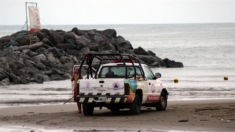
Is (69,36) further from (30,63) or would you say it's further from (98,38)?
(30,63)

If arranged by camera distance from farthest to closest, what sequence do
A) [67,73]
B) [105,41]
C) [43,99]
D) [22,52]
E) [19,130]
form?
[105,41], [22,52], [67,73], [43,99], [19,130]

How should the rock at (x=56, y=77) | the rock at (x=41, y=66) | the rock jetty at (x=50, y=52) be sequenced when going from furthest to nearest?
1. the rock at (x=41, y=66)
2. the rock at (x=56, y=77)
3. the rock jetty at (x=50, y=52)

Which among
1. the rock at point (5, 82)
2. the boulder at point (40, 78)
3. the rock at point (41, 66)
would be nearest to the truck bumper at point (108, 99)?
the rock at point (5, 82)

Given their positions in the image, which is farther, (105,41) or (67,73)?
(105,41)

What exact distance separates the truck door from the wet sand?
437 millimetres

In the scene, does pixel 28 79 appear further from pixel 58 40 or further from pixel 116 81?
pixel 116 81

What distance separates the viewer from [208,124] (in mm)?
15078

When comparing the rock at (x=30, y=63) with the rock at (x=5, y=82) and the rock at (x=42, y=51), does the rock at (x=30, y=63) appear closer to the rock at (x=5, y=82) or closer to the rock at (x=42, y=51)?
the rock at (x=42, y=51)

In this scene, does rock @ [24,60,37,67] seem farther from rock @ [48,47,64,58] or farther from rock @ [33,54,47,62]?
rock @ [48,47,64,58]

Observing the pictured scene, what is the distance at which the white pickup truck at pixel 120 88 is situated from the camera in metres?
17.0

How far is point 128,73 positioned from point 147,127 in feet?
10.9

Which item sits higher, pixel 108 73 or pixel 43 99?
pixel 108 73

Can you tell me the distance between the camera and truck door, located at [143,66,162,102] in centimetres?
1844

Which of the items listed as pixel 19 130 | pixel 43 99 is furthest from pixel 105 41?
pixel 19 130
